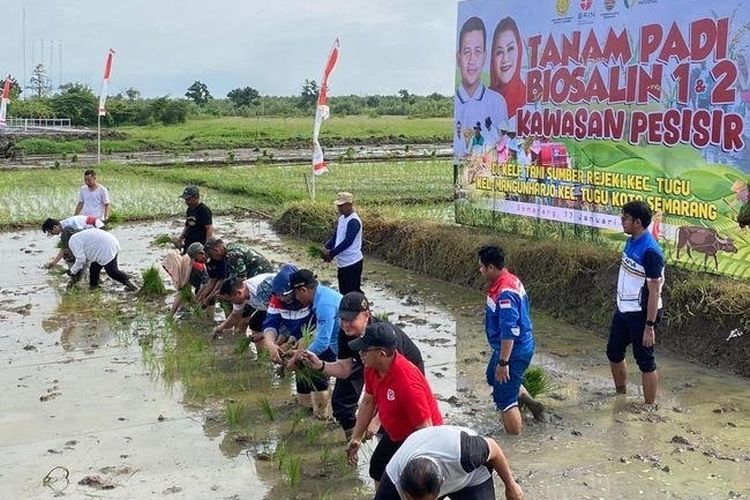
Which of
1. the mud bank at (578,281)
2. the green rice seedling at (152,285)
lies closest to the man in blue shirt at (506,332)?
the mud bank at (578,281)

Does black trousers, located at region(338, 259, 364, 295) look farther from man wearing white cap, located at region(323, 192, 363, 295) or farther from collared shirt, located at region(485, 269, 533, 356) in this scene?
collared shirt, located at region(485, 269, 533, 356)

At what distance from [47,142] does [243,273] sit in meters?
34.1

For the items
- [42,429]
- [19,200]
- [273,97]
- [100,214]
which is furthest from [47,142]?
[273,97]

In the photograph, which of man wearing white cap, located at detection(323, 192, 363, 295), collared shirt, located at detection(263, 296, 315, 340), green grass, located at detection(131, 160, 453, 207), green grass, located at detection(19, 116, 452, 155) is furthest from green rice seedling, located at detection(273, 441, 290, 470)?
green grass, located at detection(19, 116, 452, 155)

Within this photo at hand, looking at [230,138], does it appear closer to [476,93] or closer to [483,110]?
[476,93]

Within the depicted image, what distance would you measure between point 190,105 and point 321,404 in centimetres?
6574

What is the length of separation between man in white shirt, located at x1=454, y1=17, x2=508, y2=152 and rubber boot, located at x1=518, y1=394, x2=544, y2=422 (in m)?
6.74

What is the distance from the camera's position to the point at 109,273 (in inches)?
466

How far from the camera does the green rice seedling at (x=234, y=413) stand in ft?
23.0

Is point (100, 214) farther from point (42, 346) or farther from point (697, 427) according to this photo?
point (697, 427)

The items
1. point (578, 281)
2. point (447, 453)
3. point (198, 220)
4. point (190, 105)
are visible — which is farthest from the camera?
point (190, 105)

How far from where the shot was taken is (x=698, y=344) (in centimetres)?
883

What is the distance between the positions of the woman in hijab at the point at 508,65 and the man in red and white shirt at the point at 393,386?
8539 mm

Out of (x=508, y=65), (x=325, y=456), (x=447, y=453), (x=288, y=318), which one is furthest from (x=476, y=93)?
(x=447, y=453)
